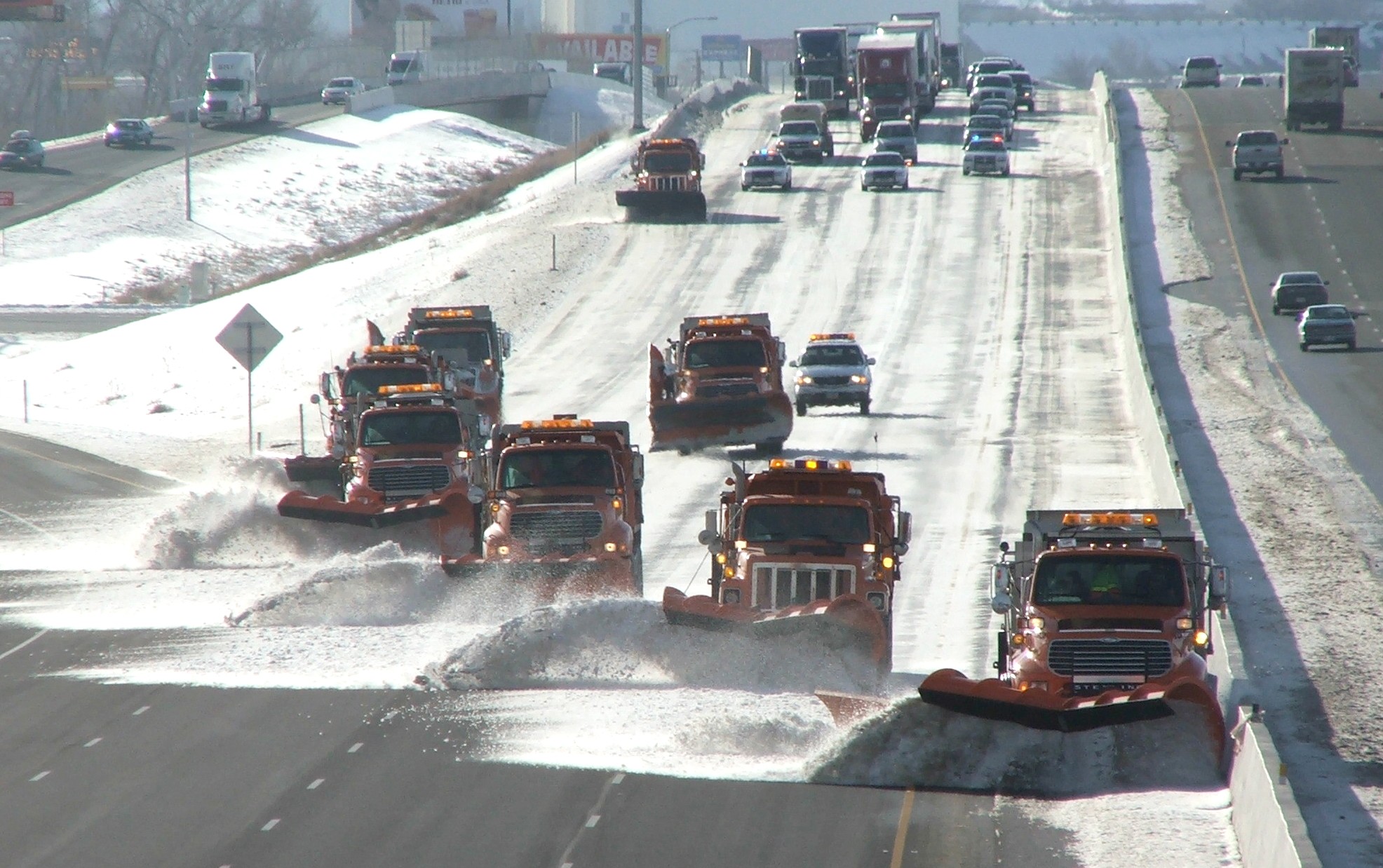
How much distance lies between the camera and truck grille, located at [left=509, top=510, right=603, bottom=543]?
802 inches

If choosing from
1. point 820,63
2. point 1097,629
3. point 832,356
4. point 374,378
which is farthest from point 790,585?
point 820,63

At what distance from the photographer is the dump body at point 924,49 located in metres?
81.4

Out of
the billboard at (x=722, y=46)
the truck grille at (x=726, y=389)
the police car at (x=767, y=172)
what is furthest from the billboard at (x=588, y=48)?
the truck grille at (x=726, y=389)

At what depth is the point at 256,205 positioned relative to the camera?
87.2 metres

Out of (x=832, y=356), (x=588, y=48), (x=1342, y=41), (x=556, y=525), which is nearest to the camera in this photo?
(x=556, y=525)

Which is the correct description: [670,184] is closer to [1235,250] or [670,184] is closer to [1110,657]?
[1235,250]

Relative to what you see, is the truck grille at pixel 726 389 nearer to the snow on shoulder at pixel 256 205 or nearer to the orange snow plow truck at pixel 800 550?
the orange snow plow truck at pixel 800 550

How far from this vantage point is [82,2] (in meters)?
164

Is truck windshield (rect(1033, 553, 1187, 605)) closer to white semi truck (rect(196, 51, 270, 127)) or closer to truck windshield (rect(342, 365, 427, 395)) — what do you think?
truck windshield (rect(342, 365, 427, 395))

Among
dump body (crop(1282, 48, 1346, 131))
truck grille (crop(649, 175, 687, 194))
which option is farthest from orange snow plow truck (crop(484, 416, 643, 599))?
dump body (crop(1282, 48, 1346, 131))

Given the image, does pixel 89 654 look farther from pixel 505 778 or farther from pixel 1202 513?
pixel 1202 513

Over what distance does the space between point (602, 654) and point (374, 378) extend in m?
11.7

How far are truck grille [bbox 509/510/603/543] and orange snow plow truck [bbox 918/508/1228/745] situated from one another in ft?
19.5

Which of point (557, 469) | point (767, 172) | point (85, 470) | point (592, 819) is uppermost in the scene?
point (767, 172)
